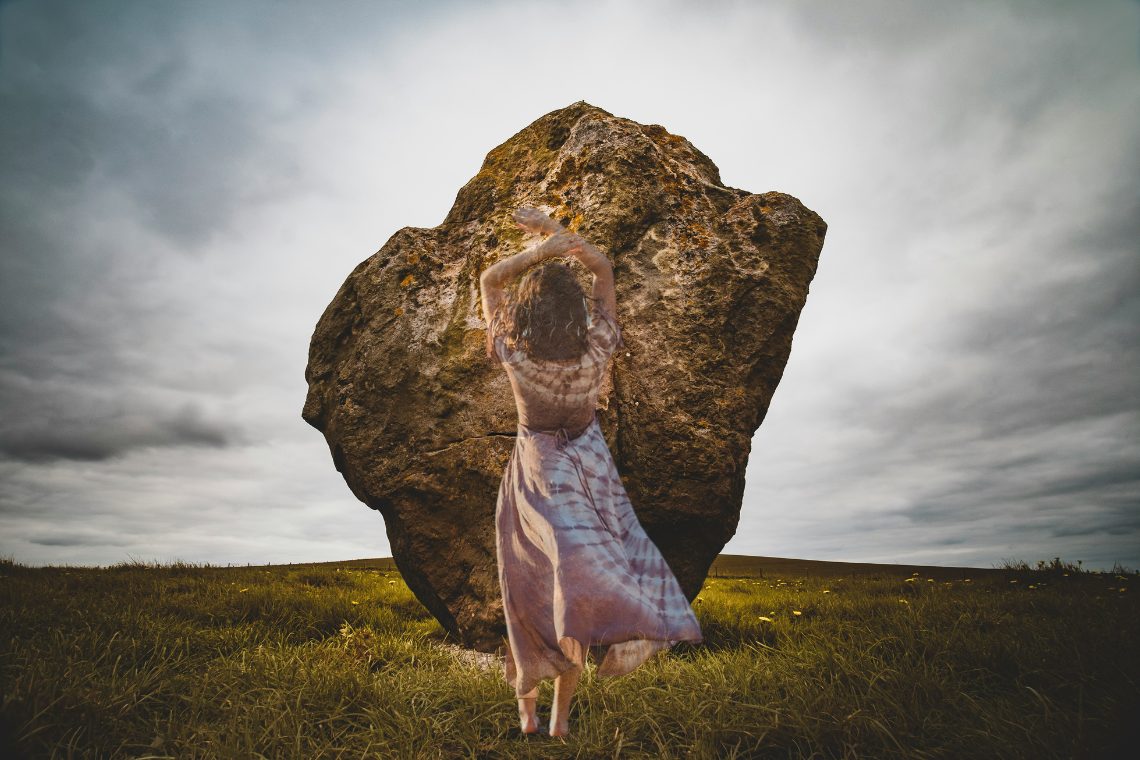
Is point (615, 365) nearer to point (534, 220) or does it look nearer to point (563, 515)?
point (534, 220)

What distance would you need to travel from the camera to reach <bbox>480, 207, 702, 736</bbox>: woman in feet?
8.65

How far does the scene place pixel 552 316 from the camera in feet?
10.4

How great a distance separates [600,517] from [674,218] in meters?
3.13

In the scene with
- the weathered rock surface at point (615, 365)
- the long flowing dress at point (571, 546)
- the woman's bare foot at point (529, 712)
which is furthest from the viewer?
the weathered rock surface at point (615, 365)

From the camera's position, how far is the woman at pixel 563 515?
8.65 feet

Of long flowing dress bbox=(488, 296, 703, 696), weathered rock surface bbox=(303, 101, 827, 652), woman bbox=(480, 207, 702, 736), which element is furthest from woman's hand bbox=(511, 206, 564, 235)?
weathered rock surface bbox=(303, 101, 827, 652)

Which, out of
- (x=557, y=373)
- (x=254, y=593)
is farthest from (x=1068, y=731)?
(x=254, y=593)

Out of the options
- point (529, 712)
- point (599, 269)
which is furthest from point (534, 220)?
point (529, 712)

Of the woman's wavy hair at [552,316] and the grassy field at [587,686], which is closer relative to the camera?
the grassy field at [587,686]

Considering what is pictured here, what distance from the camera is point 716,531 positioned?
4.84 m

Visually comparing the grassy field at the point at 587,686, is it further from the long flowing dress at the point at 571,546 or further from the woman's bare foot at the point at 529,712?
the long flowing dress at the point at 571,546

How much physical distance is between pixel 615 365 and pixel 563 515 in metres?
2.04

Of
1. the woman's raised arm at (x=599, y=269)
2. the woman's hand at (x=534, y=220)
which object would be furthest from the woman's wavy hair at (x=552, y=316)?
the woman's hand at (x=534, y=220)

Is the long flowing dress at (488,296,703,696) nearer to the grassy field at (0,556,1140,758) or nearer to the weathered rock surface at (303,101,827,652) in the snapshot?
the grassy field at (0,556,1140,758)
